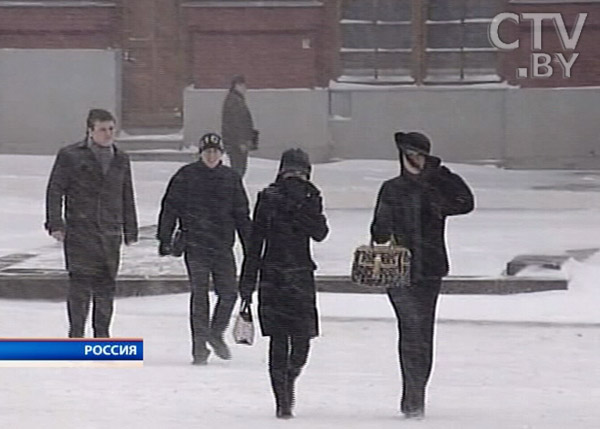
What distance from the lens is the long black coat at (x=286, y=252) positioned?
9078 mm

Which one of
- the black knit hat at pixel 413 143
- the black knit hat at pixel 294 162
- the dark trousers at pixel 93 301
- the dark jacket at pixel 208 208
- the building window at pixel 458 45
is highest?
the building window at pixel 458 45

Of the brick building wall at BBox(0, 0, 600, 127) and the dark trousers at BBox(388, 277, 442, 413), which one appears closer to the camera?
the dark trousers at BBox(388, 277, 442, 413)

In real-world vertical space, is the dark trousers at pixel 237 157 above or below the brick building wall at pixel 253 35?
below

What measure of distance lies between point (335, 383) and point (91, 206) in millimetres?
2058

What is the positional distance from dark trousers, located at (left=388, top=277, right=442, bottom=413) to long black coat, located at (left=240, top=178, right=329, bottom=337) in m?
0.52

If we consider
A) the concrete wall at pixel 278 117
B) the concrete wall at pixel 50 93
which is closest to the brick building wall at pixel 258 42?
the concrete wall at pixel 278 117

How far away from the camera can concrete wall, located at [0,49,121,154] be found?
25547mm

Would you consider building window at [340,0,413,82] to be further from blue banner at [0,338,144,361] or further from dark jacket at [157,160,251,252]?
blue banner at [0,338,144,361]

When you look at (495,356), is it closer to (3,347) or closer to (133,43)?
(3,347)

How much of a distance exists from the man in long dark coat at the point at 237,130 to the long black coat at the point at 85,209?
454 inches

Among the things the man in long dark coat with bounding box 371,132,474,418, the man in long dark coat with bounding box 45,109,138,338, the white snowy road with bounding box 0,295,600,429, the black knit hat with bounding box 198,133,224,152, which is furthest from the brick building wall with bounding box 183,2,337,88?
the man in long dark coat with bounding box 371,132,474,418

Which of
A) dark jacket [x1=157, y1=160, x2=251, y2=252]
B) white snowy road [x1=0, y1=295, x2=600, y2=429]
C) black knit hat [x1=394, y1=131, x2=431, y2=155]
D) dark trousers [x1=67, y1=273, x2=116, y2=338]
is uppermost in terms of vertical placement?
black knit hat [x1=394, y1=131, x2=431, y2=155]

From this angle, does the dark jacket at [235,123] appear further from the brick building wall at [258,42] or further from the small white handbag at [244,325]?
the small white handbag at [244,325]

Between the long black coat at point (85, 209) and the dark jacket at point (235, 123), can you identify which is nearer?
the long black coat at point (85, 209)
